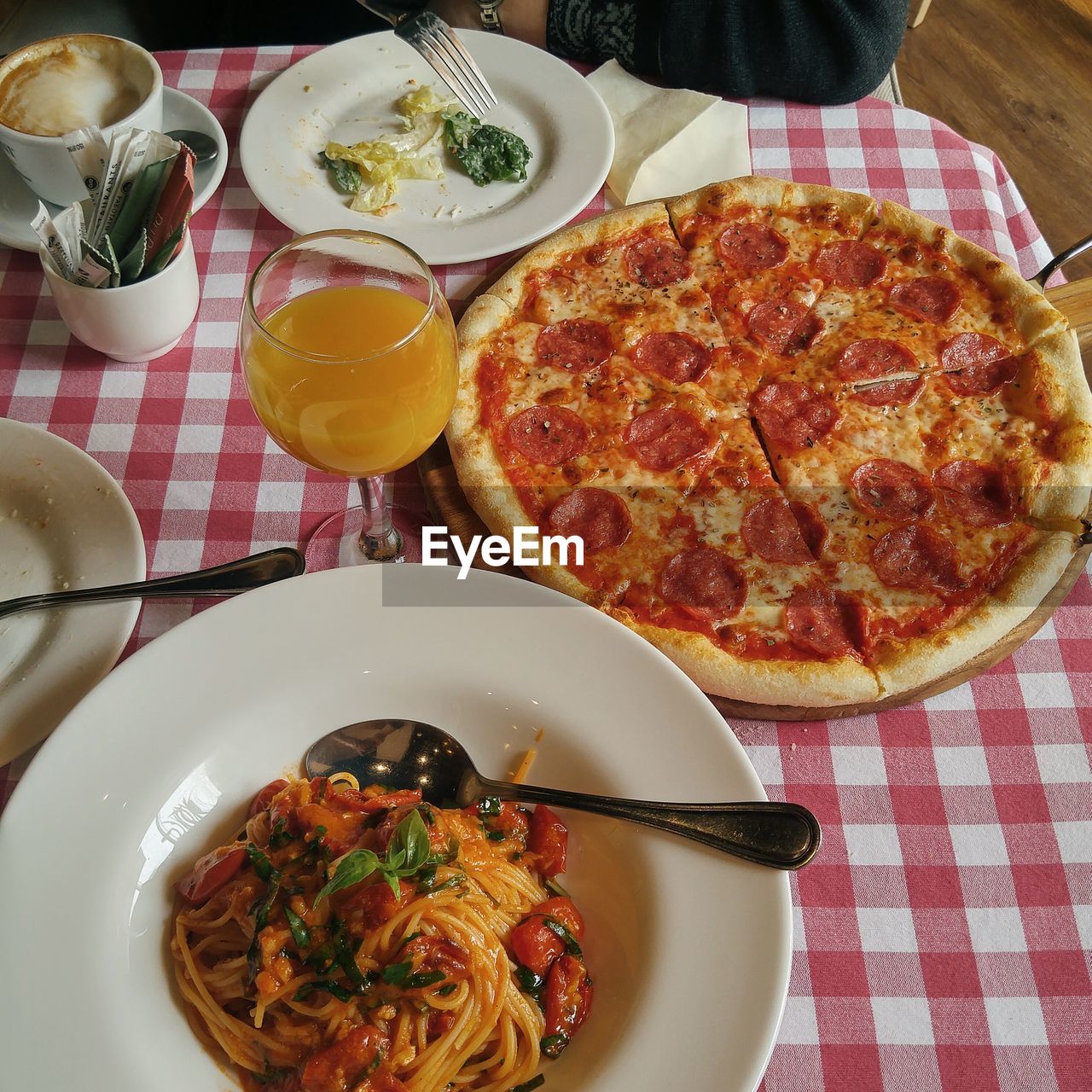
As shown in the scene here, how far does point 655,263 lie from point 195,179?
1.34 m

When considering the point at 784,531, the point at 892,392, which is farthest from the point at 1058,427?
the point at 784,531

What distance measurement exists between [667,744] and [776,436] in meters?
1.09

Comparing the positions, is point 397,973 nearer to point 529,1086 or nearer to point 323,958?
point 323,958

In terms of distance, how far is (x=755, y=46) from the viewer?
3125mm

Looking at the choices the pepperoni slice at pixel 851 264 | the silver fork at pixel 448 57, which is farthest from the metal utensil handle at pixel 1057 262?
the silver fork at pixel 448 57

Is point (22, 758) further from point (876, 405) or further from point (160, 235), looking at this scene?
point (876, 405)

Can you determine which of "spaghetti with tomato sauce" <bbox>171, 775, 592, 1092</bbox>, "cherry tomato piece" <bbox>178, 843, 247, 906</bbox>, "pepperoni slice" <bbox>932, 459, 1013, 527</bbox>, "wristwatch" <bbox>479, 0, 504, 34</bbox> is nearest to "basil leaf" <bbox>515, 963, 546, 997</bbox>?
"spaghetti with tomato sauce" <bbox>171, 775, 592, 1092</bbox>

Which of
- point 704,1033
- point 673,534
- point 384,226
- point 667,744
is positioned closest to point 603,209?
point 384,226

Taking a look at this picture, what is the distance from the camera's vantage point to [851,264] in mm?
2838

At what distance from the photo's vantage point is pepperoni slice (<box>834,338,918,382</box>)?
2.64 m

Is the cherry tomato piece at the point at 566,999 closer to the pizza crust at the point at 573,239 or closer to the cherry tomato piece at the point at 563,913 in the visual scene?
the cherry tomato piece at the point at 563,913

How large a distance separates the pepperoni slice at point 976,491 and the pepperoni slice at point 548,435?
883 mm

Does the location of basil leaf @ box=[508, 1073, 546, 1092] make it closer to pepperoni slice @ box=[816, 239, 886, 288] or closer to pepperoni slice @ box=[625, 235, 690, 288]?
pepperoni slice @ box=[625, 235, 690, 288]

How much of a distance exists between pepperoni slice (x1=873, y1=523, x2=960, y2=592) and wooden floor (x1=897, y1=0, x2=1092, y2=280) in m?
3.77
